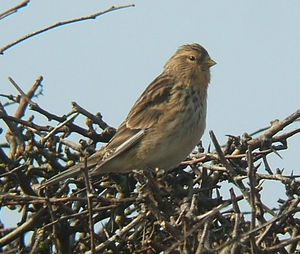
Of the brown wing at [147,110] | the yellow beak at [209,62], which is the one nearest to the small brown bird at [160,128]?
the brown wing at [147,110]

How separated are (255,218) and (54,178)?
5.33 feet

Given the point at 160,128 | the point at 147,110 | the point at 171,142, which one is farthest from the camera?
the point at 147,110

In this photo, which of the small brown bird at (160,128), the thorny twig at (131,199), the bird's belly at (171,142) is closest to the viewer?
the thorny twig at (131,199)

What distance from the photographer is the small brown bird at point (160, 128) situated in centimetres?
656

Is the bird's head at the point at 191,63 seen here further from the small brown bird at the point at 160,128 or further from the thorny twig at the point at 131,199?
the thorny twig at the point at 131,199

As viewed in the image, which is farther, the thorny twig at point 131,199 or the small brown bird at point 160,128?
the small brown bird at point 160,128

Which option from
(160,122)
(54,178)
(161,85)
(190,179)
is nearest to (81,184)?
(54,178)

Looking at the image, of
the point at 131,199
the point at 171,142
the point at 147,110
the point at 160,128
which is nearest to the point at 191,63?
the point at 147,110

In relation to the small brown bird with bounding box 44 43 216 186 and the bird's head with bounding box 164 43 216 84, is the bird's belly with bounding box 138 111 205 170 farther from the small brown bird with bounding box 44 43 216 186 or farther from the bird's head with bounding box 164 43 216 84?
the bird's head with bounding box 164 43 216 84

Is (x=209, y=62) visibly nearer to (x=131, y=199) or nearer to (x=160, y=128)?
(x=160, y=128)

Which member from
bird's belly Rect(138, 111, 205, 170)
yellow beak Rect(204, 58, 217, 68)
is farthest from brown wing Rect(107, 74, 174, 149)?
yellow beak Rect(204, 58, 217, 68)

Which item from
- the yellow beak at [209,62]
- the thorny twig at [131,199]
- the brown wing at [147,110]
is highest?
the yellow beak at [209,62]

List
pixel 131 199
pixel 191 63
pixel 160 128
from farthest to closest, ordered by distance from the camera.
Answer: pixel 191 63, pixel 160 128, pixel 131 199

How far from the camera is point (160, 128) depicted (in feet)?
22.7
